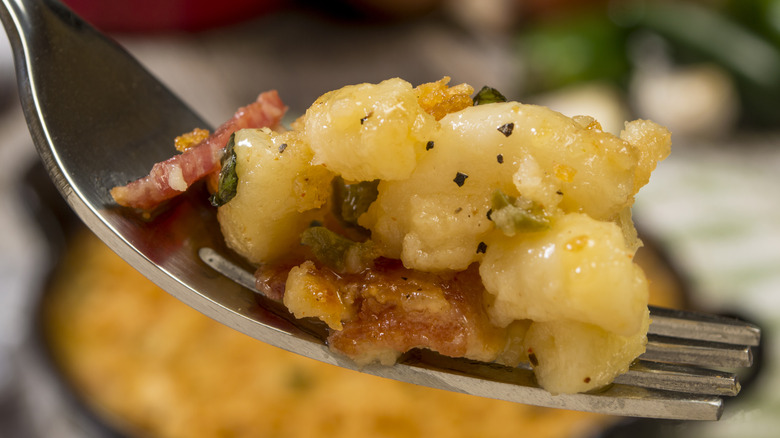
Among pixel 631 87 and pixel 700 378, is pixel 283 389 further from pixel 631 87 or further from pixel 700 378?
pixel 631 87

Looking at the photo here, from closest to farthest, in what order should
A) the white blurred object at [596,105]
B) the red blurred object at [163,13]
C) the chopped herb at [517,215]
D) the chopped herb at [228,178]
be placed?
1. the chopped herb at [517,215]
2. the chopped herb at [228,178]
3. the white blurred object at [596,105]
4. the red blurred object at [163,13]

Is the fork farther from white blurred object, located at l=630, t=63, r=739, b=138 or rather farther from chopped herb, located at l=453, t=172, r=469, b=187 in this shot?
white blurred object, located at l=630, t=63, r=739, b=138

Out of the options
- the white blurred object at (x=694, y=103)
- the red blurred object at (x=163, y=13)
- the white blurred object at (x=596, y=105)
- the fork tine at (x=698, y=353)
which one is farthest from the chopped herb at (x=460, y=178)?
the red blurred object at (x=163, y=13)

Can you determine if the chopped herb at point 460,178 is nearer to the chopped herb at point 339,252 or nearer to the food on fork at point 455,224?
the food on fork at point 455,224

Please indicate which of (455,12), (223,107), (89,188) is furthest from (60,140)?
(455,12)

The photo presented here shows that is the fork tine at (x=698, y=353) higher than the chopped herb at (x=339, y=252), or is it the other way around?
the chopped herb at (x=339, y=252)

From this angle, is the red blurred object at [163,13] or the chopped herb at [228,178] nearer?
the chopped herb at [228,178]
